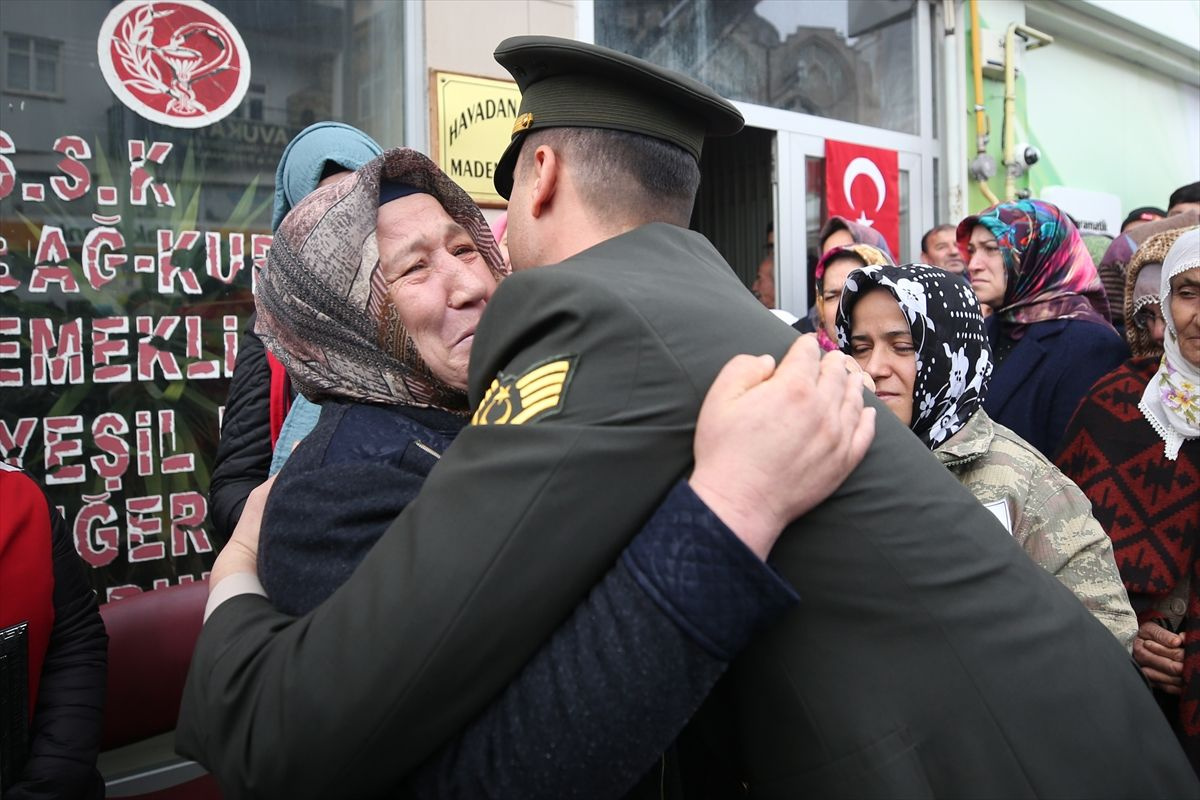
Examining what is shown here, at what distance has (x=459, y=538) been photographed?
0.81 m

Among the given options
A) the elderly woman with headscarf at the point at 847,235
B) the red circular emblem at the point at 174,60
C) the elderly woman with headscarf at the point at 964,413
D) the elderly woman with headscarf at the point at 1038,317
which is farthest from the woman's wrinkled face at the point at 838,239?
the red circular emblem at the point at 174,60

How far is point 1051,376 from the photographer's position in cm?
298

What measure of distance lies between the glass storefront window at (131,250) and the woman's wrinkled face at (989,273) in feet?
8.93

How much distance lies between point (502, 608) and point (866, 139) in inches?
220

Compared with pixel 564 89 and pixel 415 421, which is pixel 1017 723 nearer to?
pixel 415 421

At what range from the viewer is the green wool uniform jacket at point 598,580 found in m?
0.81

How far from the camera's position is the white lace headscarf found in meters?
2.29

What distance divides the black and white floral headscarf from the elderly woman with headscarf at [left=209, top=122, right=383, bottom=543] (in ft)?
4.70

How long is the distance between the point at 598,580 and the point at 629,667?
0.09 meters

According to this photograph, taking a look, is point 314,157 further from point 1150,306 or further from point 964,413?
point 1150,306

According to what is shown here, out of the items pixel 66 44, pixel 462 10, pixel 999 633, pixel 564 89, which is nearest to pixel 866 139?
pixel 462 10

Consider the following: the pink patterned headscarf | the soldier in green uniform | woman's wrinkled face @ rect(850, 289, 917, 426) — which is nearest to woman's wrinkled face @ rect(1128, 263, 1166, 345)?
the pink patterned headscarf

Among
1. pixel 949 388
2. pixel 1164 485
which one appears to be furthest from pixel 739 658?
pixel 1164 485

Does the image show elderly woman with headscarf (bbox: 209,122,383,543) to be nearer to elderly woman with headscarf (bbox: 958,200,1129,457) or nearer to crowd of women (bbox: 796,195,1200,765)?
crowd of women (bbox: 796,195,1200,765)
